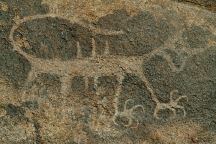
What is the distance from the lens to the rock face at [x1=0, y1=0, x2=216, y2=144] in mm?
1971

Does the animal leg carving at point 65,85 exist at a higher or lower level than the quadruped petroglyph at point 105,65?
lower

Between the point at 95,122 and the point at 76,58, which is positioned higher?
the point at 76,58

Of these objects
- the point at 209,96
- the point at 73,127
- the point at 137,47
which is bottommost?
the point at 73,127

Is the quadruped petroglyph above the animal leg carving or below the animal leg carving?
above

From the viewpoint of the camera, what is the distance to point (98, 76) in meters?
1.98

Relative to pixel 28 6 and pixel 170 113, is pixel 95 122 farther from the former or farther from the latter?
pixel 28 6

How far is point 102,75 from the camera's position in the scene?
1980 millimetres

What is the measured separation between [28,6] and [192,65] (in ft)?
1.89

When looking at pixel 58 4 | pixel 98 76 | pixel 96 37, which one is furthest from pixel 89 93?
pixel 58 4

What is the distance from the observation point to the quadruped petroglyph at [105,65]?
1972 millimetres

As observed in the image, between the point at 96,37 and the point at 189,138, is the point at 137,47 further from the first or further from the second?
the point at 189,138

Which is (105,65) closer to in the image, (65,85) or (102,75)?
(102,75)

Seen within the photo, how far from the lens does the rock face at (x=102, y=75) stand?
6.47 ft

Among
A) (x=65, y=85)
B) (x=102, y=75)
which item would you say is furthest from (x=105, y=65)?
(x=65, y=85)
